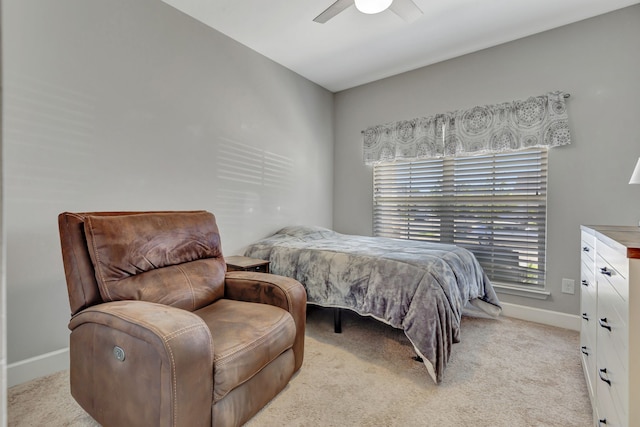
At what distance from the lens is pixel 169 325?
3.83 feet

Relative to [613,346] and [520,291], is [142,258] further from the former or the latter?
[520,291]

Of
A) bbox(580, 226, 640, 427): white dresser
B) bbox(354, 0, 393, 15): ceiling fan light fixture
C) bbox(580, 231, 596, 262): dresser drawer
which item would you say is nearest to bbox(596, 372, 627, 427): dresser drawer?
bbox(580, 226, 640, 427): white dresser

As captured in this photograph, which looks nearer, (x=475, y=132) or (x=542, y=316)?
(x=542, y=316)

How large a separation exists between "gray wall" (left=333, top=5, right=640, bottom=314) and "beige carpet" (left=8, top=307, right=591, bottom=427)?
3.18 ft

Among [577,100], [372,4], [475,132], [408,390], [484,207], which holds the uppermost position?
[372,4]

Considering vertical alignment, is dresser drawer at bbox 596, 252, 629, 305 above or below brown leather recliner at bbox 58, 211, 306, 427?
above

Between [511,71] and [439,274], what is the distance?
7.32 feet

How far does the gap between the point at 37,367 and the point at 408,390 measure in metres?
2.24

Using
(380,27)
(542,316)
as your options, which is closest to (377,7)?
(380,27)

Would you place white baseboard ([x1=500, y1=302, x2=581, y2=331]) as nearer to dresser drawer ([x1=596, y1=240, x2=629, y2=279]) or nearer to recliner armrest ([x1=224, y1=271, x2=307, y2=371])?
dresser drawer ([x1=596, y1=240, x2=629, y2=279])

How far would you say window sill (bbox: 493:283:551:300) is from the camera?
281cm

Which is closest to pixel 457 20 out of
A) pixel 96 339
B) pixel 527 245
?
pixel 527 245

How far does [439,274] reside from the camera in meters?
2.02

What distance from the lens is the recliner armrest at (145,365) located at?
3.68 feet
